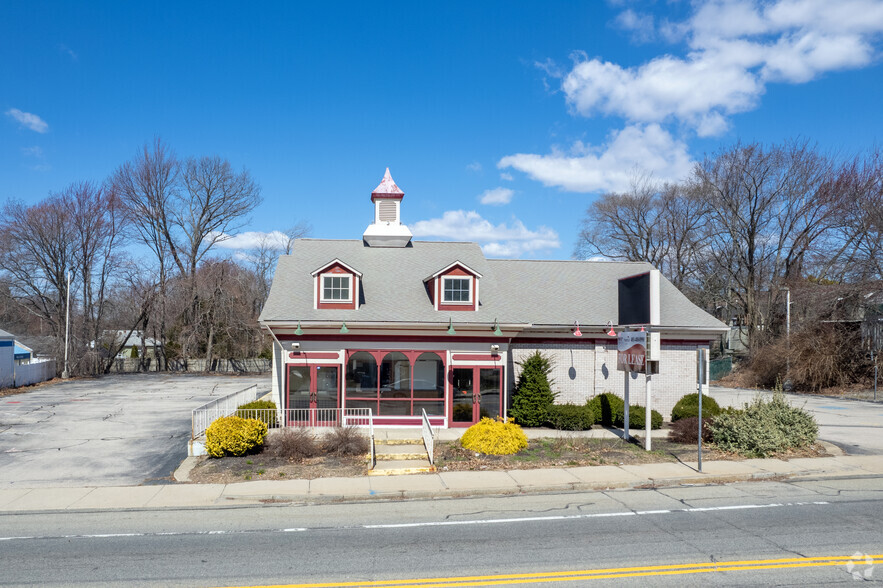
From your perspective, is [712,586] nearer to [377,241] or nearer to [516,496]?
[516,496]

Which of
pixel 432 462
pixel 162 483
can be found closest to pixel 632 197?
pixel 432 462

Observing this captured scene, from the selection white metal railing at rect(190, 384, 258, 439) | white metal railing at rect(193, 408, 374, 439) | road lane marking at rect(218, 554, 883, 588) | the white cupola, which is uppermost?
the white cupola

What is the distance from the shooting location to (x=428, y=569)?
8.84 m

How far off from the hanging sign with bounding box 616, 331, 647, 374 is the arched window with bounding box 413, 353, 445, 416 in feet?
20.4

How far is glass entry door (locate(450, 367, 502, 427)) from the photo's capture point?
21672mm

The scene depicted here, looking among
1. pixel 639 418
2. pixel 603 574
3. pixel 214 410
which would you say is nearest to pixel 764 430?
pixel 639 418

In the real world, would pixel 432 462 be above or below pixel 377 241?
below

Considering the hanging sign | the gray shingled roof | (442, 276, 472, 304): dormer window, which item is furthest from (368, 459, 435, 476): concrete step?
(442, 276, 472, 304): dormer window

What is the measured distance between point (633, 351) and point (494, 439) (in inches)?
197

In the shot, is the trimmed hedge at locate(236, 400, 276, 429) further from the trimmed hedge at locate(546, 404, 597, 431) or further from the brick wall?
the trimmed hedge at locate(546, 404, 597, 431)

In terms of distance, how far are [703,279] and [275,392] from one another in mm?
47891

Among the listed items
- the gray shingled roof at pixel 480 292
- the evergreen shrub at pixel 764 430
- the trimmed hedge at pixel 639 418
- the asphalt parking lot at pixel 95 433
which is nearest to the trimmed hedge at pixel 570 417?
the trimmed hedge at pixel 639 418

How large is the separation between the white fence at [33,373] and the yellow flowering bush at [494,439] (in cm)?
3316

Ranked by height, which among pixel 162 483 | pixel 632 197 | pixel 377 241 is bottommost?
pixel 162 483
